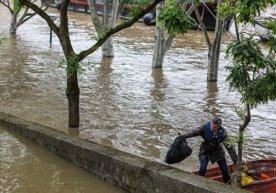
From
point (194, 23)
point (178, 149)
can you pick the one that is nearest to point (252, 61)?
point (178, 149)

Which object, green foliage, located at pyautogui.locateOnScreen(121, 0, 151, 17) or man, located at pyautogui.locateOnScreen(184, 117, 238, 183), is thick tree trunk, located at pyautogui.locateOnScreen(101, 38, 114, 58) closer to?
green foliage, located at pyautogui.locateOnScreen(121, 0, 151, 17)

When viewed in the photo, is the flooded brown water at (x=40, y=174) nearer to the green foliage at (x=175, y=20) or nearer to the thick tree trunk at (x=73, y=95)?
the thick tree trunk at (x=73, y=95)

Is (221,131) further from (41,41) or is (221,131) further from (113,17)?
(41,41)

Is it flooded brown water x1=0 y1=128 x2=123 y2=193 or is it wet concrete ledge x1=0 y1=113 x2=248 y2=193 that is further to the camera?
flooded brown water x1=0 y1=128 x2=123 y2=193

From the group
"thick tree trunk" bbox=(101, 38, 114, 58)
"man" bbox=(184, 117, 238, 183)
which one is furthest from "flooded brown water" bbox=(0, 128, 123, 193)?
"thick tree trunk" bbox=(101, 38, 114, 58)

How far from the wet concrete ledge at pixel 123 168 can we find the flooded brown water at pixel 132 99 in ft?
5.22

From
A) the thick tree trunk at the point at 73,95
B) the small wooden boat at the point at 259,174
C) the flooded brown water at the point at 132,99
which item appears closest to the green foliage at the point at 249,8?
the small wooden boat at the point at 259,174

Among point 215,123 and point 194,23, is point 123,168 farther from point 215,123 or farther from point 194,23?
point 194,23

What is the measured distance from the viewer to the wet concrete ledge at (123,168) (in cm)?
674

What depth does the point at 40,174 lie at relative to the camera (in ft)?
26.4

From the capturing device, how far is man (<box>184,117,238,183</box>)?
290 inches

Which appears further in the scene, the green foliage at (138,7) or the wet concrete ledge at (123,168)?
the green foliage at (138,7)

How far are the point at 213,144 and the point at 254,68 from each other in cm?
142

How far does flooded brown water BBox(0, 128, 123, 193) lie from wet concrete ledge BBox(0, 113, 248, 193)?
0.47 feet
